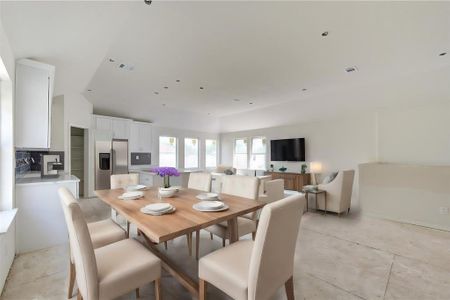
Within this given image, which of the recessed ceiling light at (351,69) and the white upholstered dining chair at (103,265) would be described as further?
the recessed ceiling light at (351,69)

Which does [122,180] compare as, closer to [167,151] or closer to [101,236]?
[101,236]

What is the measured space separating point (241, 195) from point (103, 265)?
1576 millimetres

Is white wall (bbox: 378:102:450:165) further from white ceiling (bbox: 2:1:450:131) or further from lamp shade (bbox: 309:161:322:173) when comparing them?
lamp shade (bbox: 309:161:322:173)

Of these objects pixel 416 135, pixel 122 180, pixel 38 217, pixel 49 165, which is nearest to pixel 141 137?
pixel 49 165

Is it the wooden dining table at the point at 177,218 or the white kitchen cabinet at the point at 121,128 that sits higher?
the white kitchen cabinet at the point at 121,128

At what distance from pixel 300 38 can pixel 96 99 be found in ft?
17.5

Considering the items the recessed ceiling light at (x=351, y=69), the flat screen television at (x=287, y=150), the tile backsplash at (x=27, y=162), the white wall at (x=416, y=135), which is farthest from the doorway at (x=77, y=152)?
the white wall at (x=416, y=135)

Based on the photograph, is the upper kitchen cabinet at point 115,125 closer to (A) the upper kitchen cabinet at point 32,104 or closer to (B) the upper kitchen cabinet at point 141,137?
(B) the upper kitchen cabinet at point 141,137

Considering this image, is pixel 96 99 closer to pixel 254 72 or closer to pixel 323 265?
pixel 254 72

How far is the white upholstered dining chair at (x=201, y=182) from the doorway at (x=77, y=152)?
14.8ft

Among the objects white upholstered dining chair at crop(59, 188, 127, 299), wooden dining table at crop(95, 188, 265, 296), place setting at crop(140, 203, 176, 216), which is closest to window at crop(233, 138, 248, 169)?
wooden dining table at crop(95, 188, 265, 296)

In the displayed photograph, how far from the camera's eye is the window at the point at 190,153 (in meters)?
7.85

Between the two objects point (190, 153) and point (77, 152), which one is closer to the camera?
point (77, 152)

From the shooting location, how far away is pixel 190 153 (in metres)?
8.03
